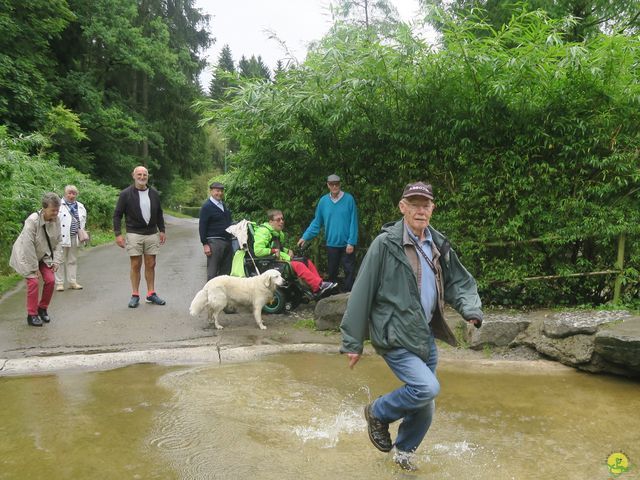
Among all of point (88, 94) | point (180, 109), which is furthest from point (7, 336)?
point (180, 109)

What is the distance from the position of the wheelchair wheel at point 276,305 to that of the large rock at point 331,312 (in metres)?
0.85

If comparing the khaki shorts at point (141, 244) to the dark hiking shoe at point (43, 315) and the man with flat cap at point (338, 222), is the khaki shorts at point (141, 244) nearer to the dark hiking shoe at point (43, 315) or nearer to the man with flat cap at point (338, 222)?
the dark hiking shoe at point (43, 315)

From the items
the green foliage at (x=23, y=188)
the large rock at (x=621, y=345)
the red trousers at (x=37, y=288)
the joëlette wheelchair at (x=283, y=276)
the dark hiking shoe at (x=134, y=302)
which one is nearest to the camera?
the large rock at (x=621, y=345)

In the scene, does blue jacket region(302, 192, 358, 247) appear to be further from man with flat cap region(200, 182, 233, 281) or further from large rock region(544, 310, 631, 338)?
large rock region(544, 310, 631, 338)

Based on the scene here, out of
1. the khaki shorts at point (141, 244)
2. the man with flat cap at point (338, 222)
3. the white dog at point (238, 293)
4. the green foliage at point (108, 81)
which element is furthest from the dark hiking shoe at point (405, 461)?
the green foliage at point (108, 81)

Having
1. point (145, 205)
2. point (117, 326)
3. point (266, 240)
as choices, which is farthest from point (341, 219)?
point (117, 326)

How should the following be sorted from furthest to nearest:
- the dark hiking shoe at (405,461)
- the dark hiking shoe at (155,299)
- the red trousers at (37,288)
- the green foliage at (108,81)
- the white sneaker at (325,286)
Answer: the green foliage at (108,81) < the dark hiking shoe at (155,299) < the white sneaker at (325,286) < the red trousers at (37,288) < the dark hiking shoe at (405,461)

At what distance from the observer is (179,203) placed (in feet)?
179

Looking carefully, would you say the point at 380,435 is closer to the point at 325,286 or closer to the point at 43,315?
the point at 325,286

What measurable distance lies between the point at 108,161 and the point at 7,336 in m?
24.9

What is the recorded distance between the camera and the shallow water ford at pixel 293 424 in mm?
3555

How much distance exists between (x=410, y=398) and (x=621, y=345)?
9.88 ft

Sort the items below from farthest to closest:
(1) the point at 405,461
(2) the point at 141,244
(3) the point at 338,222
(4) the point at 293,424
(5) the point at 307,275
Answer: (2) the point at 141,244 < (3) the point at 338,222 < (5) the point at 307,275 < (4) the point at 293,424 < (1) the point at 405,461

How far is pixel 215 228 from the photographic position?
7.73m
